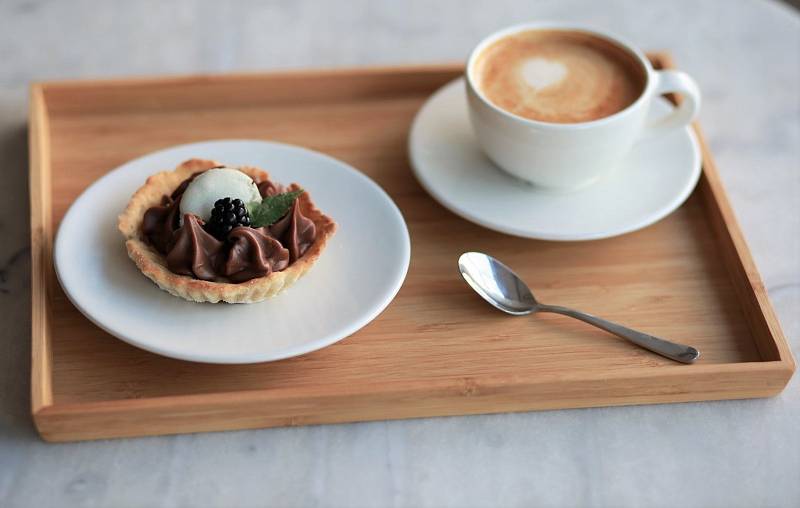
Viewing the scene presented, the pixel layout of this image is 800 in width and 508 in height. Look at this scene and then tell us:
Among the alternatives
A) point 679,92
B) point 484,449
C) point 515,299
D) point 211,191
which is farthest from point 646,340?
point 211,191

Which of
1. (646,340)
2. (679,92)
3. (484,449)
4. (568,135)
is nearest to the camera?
(484,449)

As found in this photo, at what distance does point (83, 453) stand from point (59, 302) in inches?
13.2

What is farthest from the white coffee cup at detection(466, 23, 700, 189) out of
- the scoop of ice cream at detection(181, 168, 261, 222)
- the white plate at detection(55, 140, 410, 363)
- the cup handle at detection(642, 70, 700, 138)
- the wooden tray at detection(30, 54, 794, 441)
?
the scoop of ice cream at detection(181, 168, 261, 222)

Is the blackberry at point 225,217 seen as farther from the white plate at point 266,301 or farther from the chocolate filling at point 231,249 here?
the white plate at point 266,301

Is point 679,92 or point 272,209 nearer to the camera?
point 272,209

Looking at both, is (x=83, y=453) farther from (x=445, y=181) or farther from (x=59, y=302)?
(x=445, y=181)

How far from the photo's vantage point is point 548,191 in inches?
77.7

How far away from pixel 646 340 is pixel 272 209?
72 centimetres

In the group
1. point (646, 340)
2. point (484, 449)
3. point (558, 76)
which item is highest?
point (558, 76)

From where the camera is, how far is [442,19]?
9.11 ft

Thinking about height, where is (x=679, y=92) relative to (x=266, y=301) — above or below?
above

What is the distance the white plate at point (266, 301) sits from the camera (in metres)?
1.54

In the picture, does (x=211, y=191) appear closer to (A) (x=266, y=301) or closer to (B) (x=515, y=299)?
(A) (x=266, y=301)

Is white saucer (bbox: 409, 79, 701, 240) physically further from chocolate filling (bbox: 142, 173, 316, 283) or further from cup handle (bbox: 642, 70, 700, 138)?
chocolate filling (bbox: 142, 173, 316, 283)
